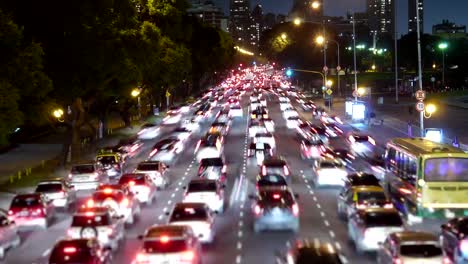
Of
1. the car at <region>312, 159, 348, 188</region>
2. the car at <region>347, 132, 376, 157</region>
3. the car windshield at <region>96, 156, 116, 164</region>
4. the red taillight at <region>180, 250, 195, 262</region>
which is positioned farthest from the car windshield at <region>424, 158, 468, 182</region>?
the car at <region>347, 132, 376, 157</region>

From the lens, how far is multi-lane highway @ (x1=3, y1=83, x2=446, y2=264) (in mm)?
22484

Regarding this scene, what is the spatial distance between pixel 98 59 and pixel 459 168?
2827 centimetres

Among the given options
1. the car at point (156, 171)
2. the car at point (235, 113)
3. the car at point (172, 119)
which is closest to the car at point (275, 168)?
the car at point (156, 171)

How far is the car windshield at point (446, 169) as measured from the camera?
2500 cm

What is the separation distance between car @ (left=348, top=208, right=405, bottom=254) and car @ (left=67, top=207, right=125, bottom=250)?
23.9 ft

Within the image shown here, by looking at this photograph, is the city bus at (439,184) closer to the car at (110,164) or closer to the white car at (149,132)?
the car at (110,164)

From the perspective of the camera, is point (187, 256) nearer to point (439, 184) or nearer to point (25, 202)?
point (439, 184)

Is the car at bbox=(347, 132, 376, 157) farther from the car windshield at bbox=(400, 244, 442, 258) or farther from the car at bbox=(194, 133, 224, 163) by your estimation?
the car windshield at bbox=(400, 244, 442, 258)

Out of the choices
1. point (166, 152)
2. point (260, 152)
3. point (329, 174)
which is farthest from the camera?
point (166, 152)

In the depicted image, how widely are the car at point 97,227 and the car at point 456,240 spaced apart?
31.4 ft

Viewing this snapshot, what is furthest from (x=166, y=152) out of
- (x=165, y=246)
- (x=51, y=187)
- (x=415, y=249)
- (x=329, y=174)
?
(x=415, y=249)

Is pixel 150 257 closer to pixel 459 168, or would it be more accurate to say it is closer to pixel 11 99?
pixel 459 168

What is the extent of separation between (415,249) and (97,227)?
31.7 ft

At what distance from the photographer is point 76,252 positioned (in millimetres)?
17766
